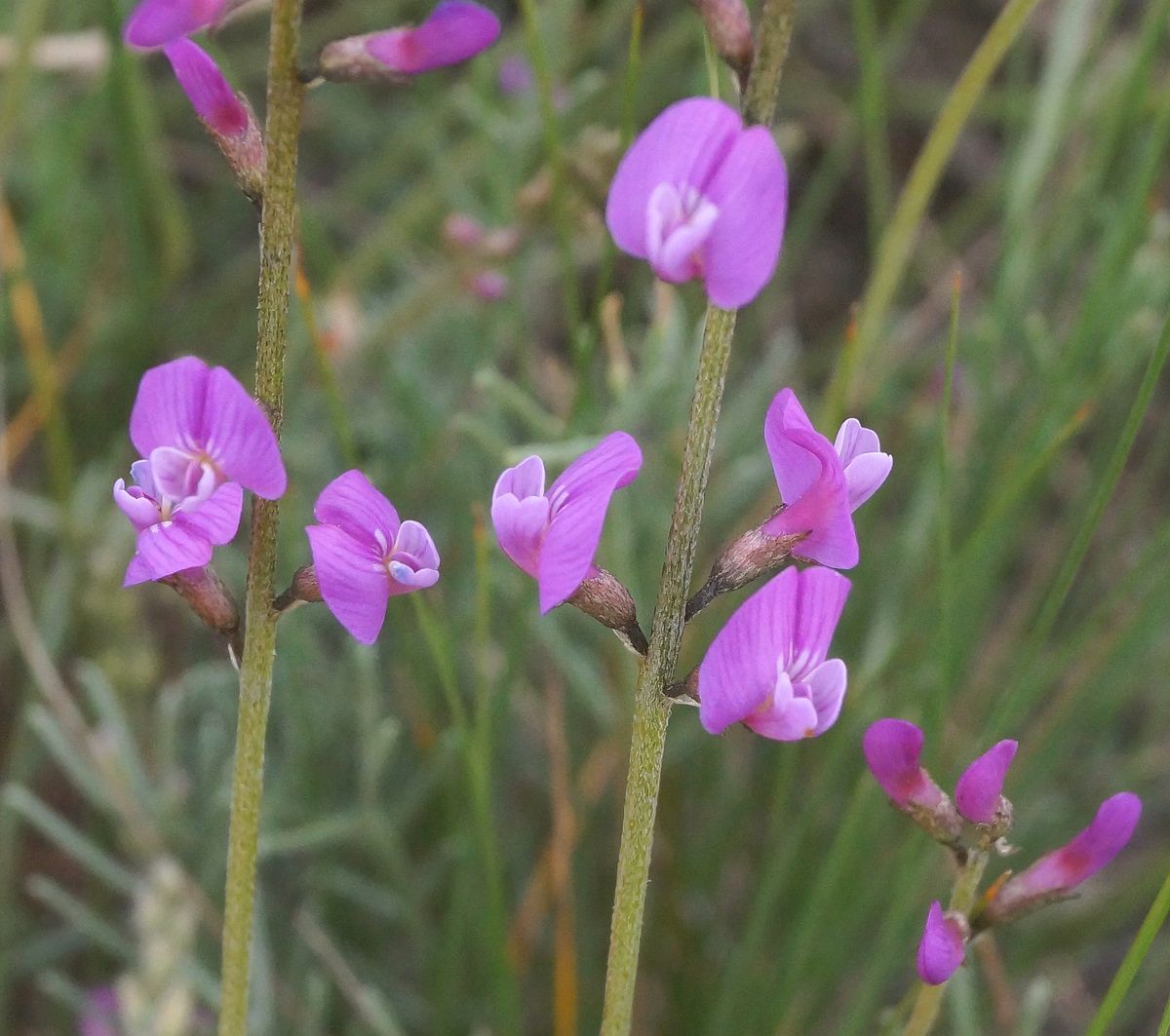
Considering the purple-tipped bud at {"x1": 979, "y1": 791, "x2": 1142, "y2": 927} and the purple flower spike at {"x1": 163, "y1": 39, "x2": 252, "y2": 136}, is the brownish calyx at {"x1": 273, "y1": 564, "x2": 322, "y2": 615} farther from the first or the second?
the purple-tipped bud at {"x1": 979, "y1": 791, "x2": 1142, "y2": 927}

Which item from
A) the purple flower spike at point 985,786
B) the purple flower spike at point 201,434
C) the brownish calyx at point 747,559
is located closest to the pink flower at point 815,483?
the brownish calyx at point 747,559

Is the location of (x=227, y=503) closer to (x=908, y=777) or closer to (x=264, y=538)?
(x=264, y=538)

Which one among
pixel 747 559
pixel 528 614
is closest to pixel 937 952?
pixel 747 559

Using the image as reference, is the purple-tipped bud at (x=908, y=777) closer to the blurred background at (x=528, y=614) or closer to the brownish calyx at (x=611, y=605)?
the brownish calyx at (x=611, y=605)

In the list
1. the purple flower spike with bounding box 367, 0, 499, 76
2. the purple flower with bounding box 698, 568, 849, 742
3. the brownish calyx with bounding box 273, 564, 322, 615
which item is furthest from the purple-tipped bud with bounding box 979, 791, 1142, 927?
the purple flower spike with bounding box 367, 0, 499, 76

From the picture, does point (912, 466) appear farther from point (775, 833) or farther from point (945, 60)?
point (945, 60)

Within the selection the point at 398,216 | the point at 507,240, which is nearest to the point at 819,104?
the point at 398,216
